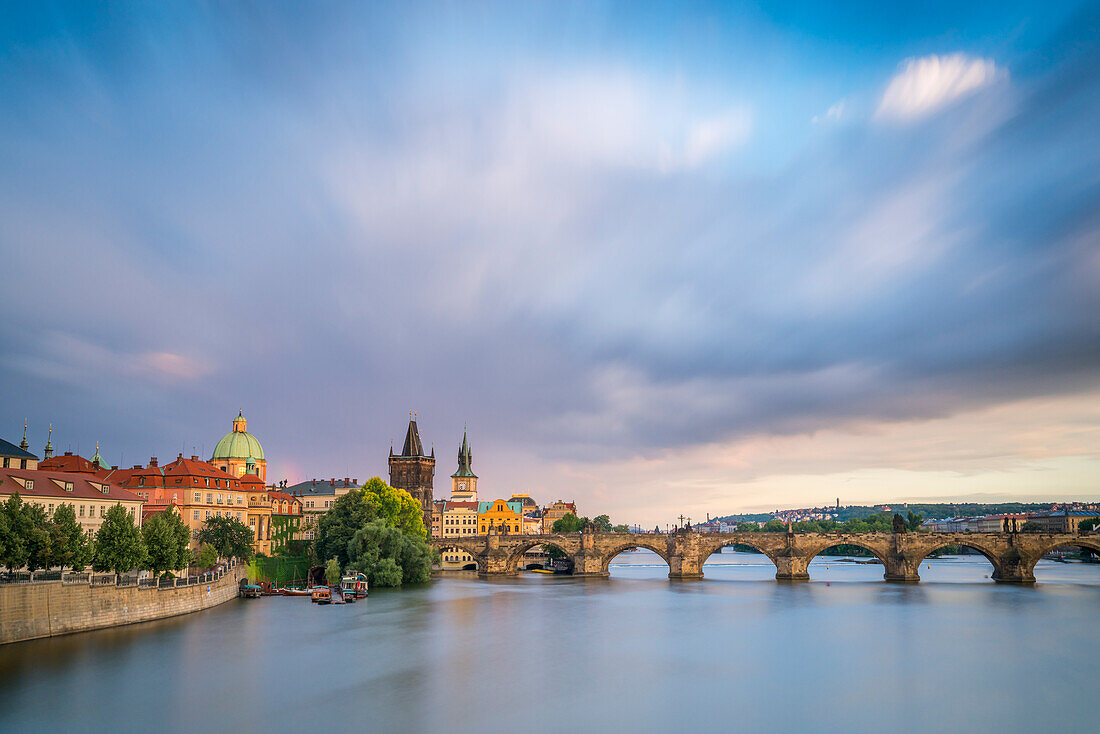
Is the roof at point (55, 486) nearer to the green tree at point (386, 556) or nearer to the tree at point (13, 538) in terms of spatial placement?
the tree at point (13, 538)

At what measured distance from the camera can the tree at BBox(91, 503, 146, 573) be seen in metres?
41.6

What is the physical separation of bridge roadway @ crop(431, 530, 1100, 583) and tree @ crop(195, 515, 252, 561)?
30.9 m

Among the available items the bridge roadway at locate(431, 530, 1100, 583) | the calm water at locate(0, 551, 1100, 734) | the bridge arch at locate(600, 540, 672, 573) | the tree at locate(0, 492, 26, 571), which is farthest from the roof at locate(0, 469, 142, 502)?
the bridge arch at locate(600, 540, 672, 573)

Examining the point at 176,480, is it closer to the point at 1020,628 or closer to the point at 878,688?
the point at 878,688

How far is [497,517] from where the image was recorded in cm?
13862

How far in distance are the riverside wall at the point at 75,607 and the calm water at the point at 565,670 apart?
37.2 inches

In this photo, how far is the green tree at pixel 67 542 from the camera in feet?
124

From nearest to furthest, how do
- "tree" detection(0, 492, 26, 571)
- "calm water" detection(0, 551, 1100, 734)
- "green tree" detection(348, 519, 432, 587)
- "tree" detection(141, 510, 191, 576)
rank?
"calm water" detection(0, 551, 1100, 734)
"tree" detection(0, 492, 26, 571)
"tree" detection(141, 510, 191, 576)
"green tree" detection(348, 519, 432, 587)

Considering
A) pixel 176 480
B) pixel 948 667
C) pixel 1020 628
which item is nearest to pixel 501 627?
pixel 948 667

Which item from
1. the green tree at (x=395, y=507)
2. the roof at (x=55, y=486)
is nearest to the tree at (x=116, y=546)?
the roof at (x=55, y=486)

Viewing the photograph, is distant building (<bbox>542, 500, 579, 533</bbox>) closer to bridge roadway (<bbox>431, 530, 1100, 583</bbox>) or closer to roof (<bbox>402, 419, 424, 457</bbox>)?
roof (<bbox>402, 419, 424, 457</bbox>)

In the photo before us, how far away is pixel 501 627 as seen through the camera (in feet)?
161

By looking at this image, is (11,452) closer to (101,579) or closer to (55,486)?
(55,486)

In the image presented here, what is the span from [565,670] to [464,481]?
11836 centimetres
